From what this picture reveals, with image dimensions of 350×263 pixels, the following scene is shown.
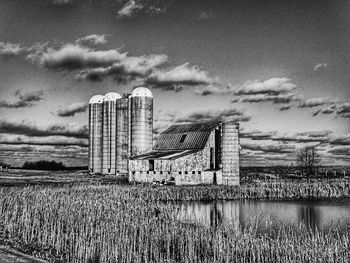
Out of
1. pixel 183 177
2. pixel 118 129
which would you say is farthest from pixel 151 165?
pixel 118 129

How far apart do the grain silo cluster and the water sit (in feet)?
66.2

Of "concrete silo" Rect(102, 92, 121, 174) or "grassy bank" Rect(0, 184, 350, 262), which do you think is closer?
"grassy bank" Rect(0, 184, 350, 262)

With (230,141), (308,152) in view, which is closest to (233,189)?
(230,141)

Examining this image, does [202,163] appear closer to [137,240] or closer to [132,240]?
[137,240]

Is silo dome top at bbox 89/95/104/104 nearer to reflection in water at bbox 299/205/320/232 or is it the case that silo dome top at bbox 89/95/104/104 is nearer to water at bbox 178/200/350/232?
water at bbox 178/200/350/232

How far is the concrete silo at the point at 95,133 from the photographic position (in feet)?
176

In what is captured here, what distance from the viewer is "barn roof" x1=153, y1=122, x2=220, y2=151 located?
1693 inches

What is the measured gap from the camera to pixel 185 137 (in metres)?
45.9

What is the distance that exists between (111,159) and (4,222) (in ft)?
117

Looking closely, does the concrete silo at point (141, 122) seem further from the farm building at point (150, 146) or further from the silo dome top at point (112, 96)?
the silo dome top at point (112, 96)

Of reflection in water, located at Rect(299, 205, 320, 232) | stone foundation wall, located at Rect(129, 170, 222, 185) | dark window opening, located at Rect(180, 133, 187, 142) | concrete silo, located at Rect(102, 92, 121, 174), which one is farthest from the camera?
concrete silo, located at Rect(102, 92, 121, 174)

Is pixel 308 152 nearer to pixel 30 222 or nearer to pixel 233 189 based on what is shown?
pixel 233 189

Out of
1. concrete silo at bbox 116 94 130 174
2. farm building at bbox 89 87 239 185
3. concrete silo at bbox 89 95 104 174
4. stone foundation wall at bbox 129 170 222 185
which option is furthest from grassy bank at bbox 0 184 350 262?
concrete silo at bbox 89 95 104 174

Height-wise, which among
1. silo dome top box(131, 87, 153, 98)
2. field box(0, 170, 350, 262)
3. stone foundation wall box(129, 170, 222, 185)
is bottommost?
field box(0, 170, 350, 262)
